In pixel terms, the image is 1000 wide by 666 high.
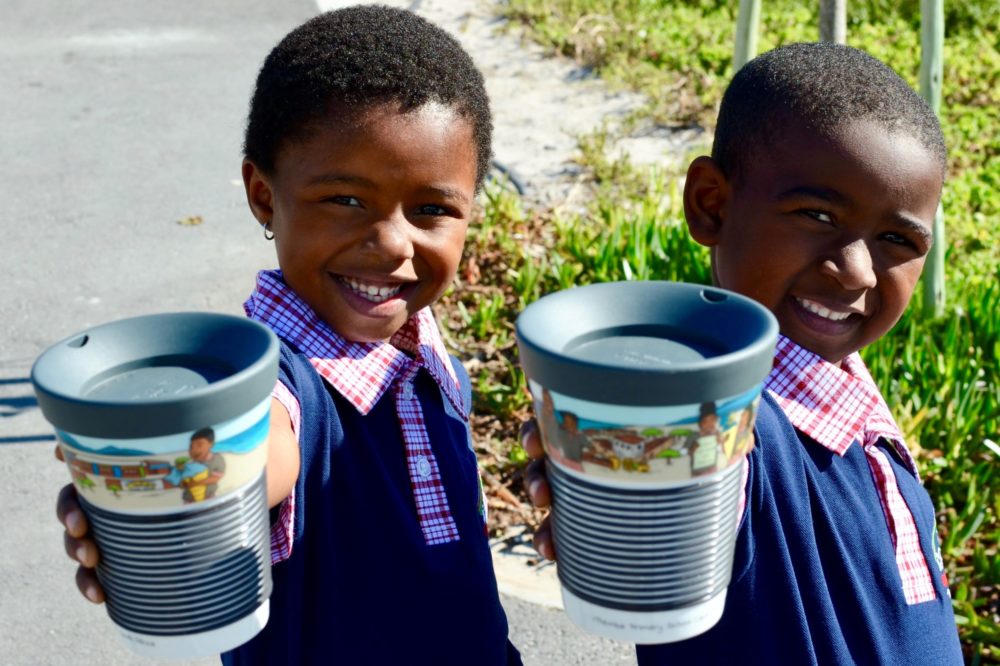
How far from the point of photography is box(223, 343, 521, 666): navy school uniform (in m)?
1.85

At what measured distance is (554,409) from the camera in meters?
1.32

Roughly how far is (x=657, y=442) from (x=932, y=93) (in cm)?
353

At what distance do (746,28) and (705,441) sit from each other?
3797mm

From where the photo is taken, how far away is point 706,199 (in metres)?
2.09

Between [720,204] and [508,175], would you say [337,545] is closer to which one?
[720,204]

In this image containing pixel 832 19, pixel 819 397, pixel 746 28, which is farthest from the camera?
pixel 746 28

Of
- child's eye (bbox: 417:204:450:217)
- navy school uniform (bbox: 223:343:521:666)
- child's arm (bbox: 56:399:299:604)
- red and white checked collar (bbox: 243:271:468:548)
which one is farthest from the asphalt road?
child's arm (bbox: 56:399:299:604)

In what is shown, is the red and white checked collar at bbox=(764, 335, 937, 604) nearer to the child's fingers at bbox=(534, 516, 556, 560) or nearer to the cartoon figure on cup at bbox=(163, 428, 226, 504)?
the child's fingers at bbox=(534, 516, 556, 560)

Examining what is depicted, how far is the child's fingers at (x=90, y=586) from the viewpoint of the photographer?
4.69 feet

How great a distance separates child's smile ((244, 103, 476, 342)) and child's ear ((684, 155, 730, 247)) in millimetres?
382

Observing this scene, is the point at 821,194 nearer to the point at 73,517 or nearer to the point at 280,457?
the point at 280,457

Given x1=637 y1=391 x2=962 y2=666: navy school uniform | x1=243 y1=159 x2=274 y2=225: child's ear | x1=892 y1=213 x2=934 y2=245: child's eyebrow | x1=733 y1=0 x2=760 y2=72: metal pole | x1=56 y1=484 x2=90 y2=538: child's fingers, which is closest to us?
x1=56 y1=484 x2=90 y2=538: child's fingers

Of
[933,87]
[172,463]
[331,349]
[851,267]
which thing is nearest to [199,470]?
[172,463]

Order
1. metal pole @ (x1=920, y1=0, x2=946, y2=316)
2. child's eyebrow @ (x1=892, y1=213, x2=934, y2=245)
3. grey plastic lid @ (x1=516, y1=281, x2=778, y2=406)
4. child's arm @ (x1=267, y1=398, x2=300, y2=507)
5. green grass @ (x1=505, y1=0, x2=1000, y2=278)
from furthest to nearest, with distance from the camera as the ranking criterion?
green grass @ (x1=505, y1=0, x2=1000, y2=278) → metal pole @ (x1=920, y1=0, x2=946, y2=316) → child's eyebrow @ (x1=892, y1=213, x2=934, y2=245) → child's arm @ (x1=267, y1=398, x2=300, y2=507) → grey plastic lid @ (x1=516, y1=281, x2=778, y2=406)
